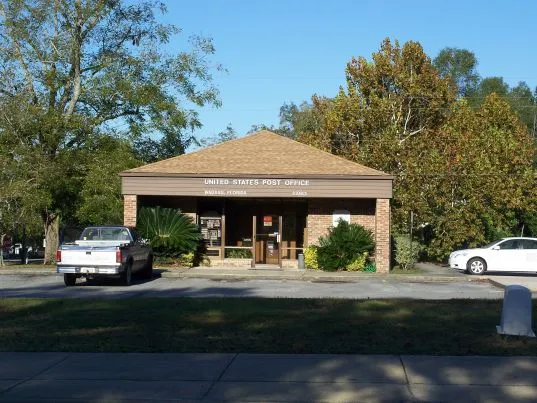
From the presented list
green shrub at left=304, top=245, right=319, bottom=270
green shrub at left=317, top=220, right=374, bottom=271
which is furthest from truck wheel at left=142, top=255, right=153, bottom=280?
green shrub at left=317, top=220, right=374, bottom=271

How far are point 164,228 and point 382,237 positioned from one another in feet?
27.2

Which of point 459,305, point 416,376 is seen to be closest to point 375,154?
point 459,305

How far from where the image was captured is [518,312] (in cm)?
1188

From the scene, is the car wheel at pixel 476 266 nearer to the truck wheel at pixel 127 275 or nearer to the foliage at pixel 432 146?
the foliage at pixel 432 146

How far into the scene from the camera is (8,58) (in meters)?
33.4

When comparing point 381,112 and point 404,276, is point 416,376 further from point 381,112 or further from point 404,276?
point 381,112

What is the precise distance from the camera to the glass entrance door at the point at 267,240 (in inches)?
1271

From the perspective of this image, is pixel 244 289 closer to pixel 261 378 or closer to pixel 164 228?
pixel 164 228

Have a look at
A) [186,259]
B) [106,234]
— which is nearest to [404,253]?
[186,259]

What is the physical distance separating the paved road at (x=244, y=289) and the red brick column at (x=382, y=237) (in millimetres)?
3691

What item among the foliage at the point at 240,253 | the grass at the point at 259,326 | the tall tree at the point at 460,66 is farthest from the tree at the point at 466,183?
the tall tree at the point at 460,66

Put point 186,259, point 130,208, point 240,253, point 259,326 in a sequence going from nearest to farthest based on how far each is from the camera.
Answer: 1. point 259,326
2. point 130,208
3. point 186,259
4. point 240,253

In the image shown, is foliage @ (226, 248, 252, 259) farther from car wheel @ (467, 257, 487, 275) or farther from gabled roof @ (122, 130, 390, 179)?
car wheel @ (467, 257, 487, 275)

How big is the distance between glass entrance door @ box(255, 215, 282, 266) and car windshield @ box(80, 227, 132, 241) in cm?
853
